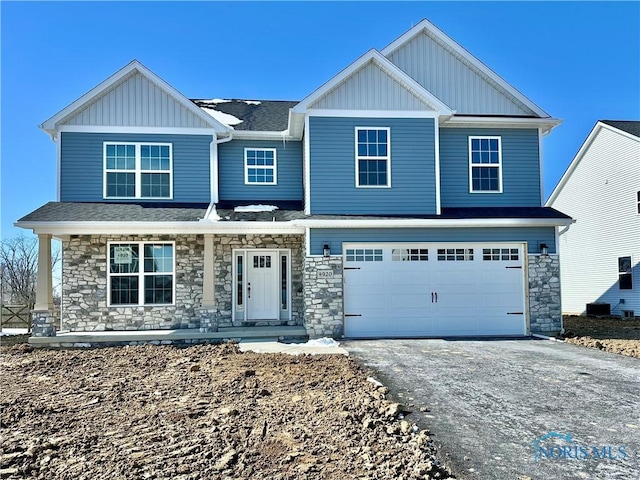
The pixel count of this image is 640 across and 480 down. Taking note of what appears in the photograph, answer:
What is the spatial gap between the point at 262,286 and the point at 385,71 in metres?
6.57

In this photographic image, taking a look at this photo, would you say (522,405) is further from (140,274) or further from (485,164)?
(140,274)

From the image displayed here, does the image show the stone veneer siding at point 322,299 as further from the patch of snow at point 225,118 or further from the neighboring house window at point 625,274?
the neighboring house window at point 625,274

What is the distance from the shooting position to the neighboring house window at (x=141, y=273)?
39.8 ft

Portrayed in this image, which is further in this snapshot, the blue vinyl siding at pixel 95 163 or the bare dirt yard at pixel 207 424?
the blue vinyl siding at pixel 95 163

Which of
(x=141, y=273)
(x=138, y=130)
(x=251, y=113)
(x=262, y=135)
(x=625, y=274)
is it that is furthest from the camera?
(x=625, y=274)

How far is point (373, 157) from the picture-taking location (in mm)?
11781

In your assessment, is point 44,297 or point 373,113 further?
point 373,113

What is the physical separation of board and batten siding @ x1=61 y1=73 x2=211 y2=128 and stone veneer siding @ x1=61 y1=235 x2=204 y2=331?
309cm

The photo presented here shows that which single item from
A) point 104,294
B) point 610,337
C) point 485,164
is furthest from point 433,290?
point 104,294

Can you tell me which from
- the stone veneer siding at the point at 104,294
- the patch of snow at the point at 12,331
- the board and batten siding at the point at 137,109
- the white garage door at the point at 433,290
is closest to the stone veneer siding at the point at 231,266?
the stone veneer siding at the point at 104,294

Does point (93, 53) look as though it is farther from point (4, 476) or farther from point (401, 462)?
point (401, 462)

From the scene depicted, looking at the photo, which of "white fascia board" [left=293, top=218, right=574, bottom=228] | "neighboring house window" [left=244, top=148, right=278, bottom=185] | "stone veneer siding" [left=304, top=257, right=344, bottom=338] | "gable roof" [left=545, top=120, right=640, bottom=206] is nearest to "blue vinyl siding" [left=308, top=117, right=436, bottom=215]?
"white fascia board" [left=293, top=218, right=574, bottom=228]

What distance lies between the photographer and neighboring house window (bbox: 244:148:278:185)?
43.2ft

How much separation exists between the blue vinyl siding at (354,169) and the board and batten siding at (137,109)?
11.5 ft
